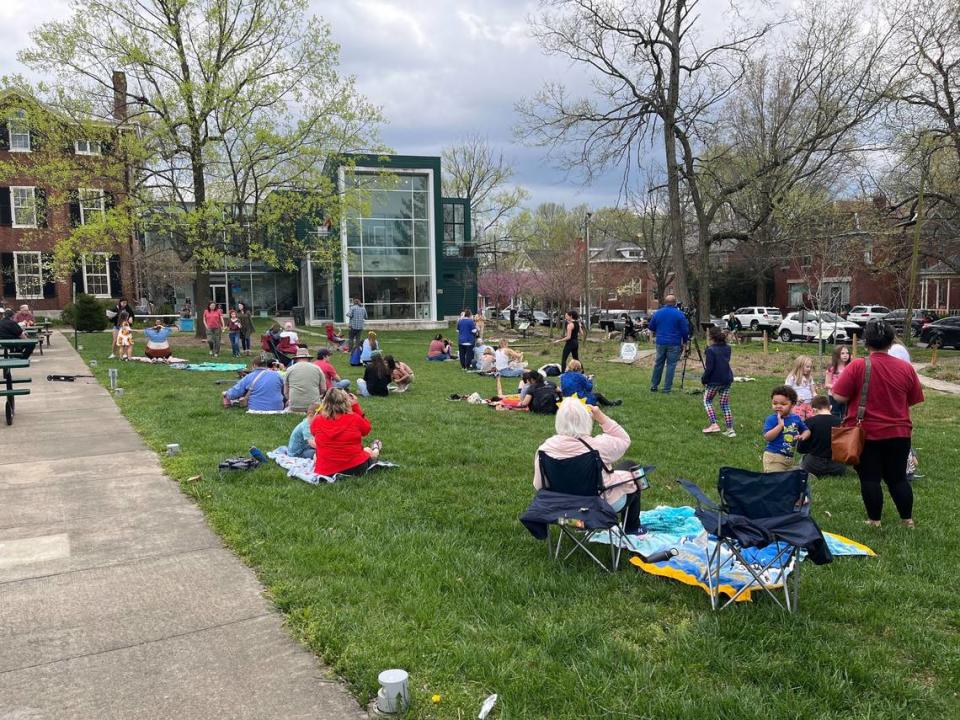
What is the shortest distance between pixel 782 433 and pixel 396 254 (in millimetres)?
32458

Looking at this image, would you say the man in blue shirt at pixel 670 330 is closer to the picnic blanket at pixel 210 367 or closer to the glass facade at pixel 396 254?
the picnic blanket at pixel 210 367

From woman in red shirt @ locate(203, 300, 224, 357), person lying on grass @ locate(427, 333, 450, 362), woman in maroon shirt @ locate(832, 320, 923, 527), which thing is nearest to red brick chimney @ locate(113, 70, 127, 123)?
woman in red shirt @ locate(203, 300, 224, 357)

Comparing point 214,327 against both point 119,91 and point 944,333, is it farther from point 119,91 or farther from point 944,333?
point 944,333

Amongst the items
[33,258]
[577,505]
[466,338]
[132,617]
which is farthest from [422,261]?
[132,617]

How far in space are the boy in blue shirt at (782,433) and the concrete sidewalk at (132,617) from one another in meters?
4.76

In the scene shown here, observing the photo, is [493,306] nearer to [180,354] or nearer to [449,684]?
[180,354]

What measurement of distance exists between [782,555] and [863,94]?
25936 mm

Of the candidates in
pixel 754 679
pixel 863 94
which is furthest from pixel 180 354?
pixel 863 94

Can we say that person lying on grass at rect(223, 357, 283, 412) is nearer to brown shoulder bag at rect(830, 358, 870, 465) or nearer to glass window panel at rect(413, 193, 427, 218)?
brown shoulder bag at rect(830, 358, 870, 465)

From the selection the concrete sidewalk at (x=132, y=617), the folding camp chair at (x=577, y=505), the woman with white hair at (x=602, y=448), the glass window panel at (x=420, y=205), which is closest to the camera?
the concrete sidewalk at (x=132, y=617)

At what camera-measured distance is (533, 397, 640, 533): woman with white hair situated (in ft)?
15.7

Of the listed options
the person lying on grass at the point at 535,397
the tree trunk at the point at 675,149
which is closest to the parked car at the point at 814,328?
the tree trunk at the point at 675,149

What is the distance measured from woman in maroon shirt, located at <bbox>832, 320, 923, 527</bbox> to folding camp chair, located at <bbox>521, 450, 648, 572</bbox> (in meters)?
1.90

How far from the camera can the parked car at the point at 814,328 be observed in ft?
98.2
